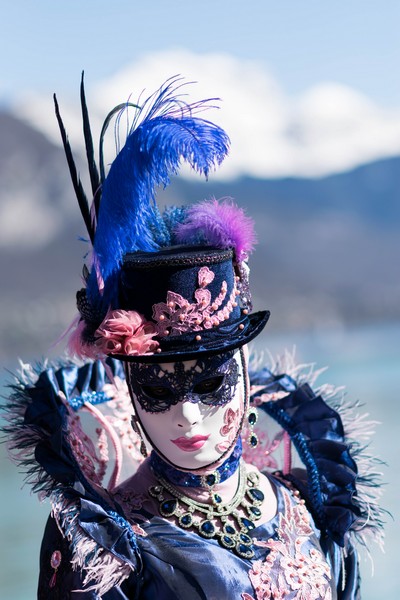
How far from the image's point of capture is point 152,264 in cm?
151

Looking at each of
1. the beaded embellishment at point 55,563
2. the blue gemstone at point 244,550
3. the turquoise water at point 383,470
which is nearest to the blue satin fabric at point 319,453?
the turquoise water at point 383,470

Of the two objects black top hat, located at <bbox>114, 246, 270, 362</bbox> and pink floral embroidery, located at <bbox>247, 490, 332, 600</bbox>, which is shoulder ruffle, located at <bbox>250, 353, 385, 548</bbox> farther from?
black top hat, located at <bbox>114, 246, 270, 362</bbox>

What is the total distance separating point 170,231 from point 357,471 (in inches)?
22.0

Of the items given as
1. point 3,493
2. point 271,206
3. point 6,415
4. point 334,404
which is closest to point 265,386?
point 334,404

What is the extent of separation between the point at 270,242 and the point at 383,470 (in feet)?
15.8

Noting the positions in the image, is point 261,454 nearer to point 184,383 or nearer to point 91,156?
point 184,383

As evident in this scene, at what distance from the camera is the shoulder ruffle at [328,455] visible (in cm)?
177

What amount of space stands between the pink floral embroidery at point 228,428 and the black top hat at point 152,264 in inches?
4.9

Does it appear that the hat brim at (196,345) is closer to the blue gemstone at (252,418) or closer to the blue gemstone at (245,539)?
the blue gemstone at (252,418)

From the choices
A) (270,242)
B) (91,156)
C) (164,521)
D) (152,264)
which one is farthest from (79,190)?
(270,242)

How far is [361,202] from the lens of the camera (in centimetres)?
908

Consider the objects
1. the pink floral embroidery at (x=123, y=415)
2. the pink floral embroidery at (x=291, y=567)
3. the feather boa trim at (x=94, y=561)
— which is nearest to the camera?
the feather boa trim at (x=94, y=561)

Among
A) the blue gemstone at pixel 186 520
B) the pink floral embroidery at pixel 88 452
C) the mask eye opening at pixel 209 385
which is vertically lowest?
the blue gemstone at pixel 186 520

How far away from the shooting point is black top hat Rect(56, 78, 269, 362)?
1.51m
